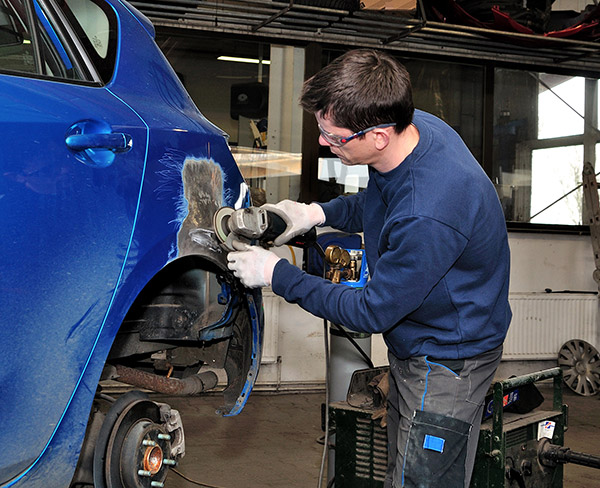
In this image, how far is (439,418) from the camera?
6.21 feet

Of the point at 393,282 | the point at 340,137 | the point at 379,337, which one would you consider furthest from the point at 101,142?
the point at 379,337

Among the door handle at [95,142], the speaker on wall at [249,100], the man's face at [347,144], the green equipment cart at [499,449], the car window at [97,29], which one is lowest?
the green equipment cart at [499,449]

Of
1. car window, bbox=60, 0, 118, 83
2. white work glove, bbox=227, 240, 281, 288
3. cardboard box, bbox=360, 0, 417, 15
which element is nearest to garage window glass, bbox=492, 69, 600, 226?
cardboard box, bbox=360, 0, 417, 15

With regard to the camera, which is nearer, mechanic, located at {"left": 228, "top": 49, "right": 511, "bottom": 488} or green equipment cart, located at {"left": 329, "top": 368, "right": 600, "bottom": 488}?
mechanic, located at {"left": 228, "top": 49, "right": 511, "bottom": 488}

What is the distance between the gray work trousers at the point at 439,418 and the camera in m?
1.88

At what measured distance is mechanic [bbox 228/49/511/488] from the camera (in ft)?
5.74

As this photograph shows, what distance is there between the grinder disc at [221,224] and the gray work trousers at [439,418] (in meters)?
0.60

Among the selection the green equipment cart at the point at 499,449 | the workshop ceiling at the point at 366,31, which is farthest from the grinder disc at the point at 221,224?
the workshop ceiling at the point at 366,31

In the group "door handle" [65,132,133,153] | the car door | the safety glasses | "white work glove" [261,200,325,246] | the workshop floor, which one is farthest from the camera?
the workshop floor

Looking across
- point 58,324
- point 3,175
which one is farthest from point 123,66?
point 58,324

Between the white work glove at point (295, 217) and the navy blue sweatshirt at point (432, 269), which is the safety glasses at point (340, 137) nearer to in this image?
the navy blue sweatshirt at point (432, 269)

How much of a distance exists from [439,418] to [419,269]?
438mm

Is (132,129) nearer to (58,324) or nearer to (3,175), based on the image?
(3,175)

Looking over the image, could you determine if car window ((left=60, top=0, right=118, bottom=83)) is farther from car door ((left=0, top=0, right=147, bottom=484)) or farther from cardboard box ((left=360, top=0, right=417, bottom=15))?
cardboard box ((left=360, top=0, right=417, bottom=15))
